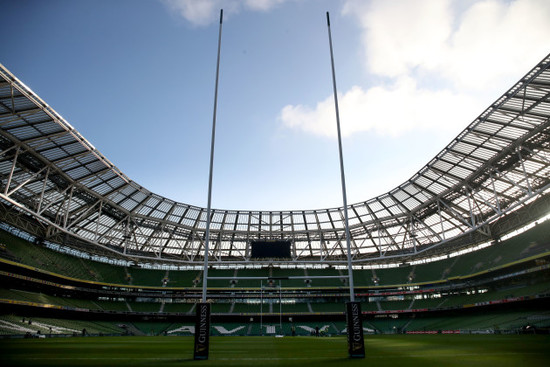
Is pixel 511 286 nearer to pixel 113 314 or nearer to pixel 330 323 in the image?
pixel 330 323

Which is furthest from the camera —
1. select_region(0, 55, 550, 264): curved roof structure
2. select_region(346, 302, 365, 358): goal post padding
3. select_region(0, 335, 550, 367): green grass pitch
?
select_region(0, 55, 550, 264): curved roof structure

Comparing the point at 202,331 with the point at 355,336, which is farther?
the point at 355,336

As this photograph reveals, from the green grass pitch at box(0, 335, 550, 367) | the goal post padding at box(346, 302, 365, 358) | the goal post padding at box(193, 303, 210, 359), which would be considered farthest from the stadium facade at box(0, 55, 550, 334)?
the goal post padding at box(193, 303, 210, 359)

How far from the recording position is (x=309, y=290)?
183 ft

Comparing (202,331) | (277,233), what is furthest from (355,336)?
(277,233)

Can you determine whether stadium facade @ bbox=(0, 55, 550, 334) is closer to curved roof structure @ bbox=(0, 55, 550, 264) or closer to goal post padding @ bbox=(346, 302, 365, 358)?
curved roof structure @ bbox=(0, 55, 550, 264)

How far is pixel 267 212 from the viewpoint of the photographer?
162ft

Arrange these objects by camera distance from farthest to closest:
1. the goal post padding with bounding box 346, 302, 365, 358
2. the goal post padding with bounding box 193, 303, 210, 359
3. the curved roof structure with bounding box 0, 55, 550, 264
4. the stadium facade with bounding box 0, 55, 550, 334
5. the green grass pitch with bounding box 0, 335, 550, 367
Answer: the stadium facade with bounding box 0, 55, 550, 334 → the curved roof structure with bounding box 0, 55, 550, 264 → the goal post padding with bounding box 346, 302, 365, 358 → the goal post padding with bounding box 193, 303, 210, 359 → the green grass pitch with bounding box 0, 335, 550, 367

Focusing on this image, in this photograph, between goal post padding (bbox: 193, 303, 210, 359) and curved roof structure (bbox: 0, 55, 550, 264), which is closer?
goal post padding (bbox: 193, 303, 210, 359)

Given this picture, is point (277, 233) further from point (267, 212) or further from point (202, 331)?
point (202, 331)

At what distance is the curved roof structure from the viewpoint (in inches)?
1063

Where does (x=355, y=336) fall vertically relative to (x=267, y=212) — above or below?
below

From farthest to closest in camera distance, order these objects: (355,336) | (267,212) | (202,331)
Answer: (267,212)
(355,336)
(202,331)

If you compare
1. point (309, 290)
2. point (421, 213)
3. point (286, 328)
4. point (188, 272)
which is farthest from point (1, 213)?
point (421, 213)
